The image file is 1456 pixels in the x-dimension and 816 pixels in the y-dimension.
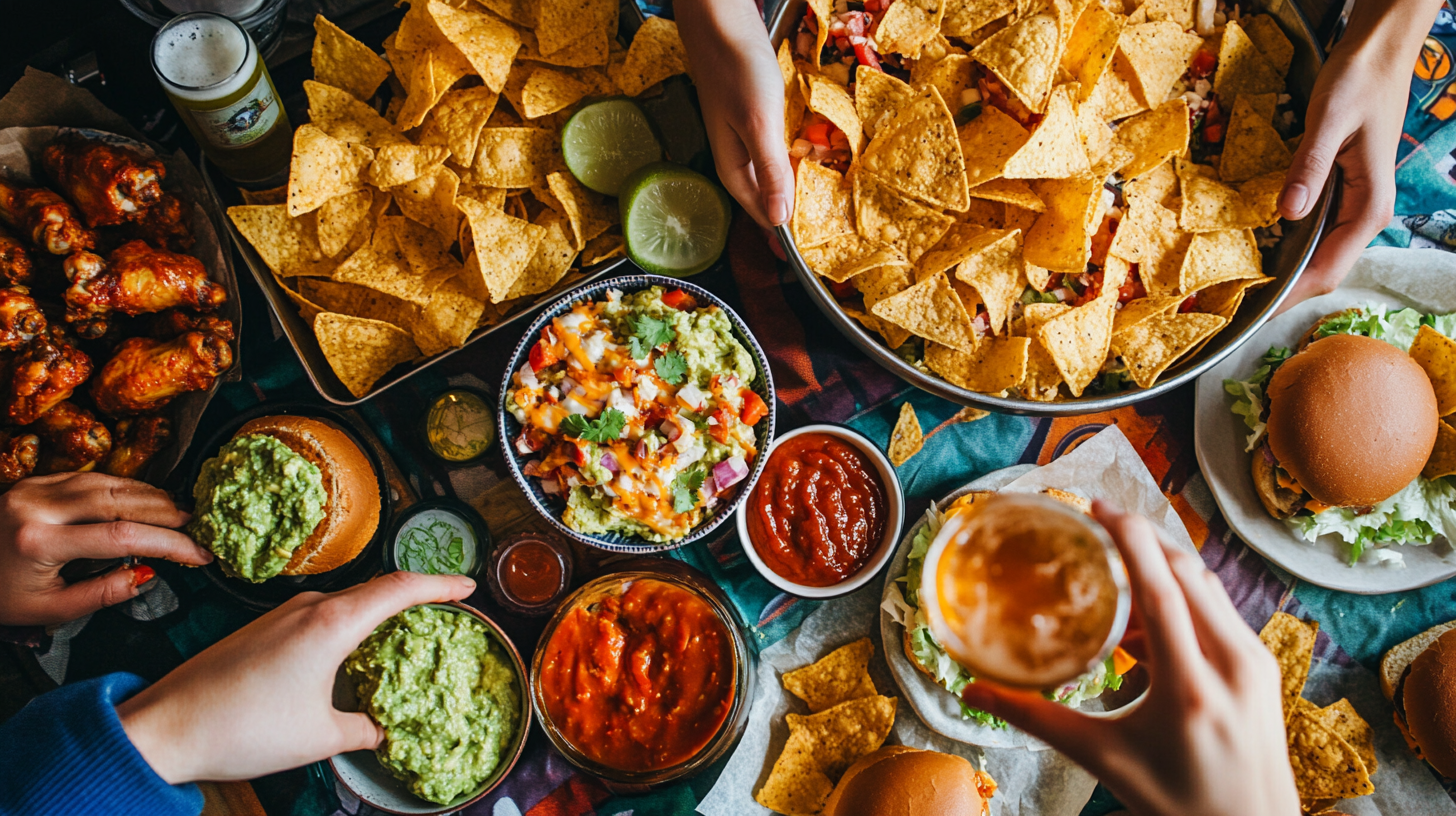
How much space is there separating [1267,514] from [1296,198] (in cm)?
90

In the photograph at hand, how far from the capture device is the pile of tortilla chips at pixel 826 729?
228 centimetres

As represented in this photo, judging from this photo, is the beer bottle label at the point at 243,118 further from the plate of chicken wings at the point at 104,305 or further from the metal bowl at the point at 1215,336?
the metal bowl at the point at 1215,336

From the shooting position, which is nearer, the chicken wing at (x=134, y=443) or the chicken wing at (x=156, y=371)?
the chicken wing at (x=156, y=371)

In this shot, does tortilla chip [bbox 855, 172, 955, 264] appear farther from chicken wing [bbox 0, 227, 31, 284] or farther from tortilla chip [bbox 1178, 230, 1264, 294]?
chicken wing [bbox 0, 227, 31, 284]

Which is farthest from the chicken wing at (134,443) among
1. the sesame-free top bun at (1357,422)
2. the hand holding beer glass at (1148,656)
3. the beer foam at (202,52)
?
the sesame-free top bun at (1357,422)

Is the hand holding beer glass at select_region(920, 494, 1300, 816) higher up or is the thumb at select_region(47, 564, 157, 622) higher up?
the hand holding beer glass at select_region(920, 494, 1300, 816)

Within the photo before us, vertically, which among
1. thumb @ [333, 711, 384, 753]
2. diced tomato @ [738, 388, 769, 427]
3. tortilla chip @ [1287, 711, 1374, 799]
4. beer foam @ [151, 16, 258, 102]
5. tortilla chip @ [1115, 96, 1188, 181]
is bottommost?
tortilla chip @ [1287, 711, 1374, 799]

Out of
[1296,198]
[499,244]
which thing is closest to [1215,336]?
[1296,198]

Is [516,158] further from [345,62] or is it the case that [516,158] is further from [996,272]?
[996,272]

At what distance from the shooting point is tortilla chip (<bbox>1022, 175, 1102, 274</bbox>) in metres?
2.04

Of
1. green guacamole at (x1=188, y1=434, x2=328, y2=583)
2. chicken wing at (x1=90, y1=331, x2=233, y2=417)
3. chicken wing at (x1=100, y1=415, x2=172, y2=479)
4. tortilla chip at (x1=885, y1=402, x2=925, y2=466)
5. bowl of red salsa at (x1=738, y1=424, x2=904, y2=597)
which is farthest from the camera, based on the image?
tortilla chip at (x1=885, y1=402, x2=925, y2=466)

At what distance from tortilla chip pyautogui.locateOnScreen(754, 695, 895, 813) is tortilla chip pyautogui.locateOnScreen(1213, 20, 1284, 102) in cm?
181

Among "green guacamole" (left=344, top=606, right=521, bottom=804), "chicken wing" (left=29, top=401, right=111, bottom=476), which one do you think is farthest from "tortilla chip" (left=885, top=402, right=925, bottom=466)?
"chicken wing" (left=29, top=401, right=111, bottom=476)

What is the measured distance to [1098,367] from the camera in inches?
83.8
